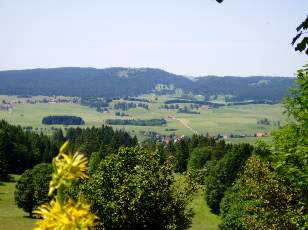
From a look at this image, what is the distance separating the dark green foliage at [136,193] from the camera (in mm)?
34500

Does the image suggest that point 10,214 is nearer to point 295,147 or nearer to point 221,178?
point 221,178

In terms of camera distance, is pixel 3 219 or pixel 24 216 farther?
pixel 24 216

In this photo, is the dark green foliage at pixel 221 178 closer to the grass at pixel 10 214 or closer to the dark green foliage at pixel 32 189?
Result: the dark green foliage at pixel 32 189

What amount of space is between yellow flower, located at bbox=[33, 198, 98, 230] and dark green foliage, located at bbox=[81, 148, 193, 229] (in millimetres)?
29660

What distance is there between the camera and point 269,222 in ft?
96.1

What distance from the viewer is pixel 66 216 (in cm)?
448

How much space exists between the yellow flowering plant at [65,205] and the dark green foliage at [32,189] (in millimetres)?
79361

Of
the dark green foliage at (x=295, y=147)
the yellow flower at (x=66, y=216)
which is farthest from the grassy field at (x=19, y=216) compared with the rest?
the yellow flower at (x=66, y=216)

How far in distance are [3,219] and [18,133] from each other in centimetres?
6975

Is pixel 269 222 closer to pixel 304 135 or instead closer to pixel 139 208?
pixel 304 135

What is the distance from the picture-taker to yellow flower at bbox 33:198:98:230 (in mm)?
4469

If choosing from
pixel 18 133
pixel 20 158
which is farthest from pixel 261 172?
pixel 18 133

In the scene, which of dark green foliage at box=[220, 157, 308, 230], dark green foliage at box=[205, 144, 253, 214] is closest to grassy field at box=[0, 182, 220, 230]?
dark green foliage at box=[205, 144, 253, 214]

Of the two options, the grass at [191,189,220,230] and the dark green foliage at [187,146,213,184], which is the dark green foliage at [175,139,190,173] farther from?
the grass at [191,189,220,230]
